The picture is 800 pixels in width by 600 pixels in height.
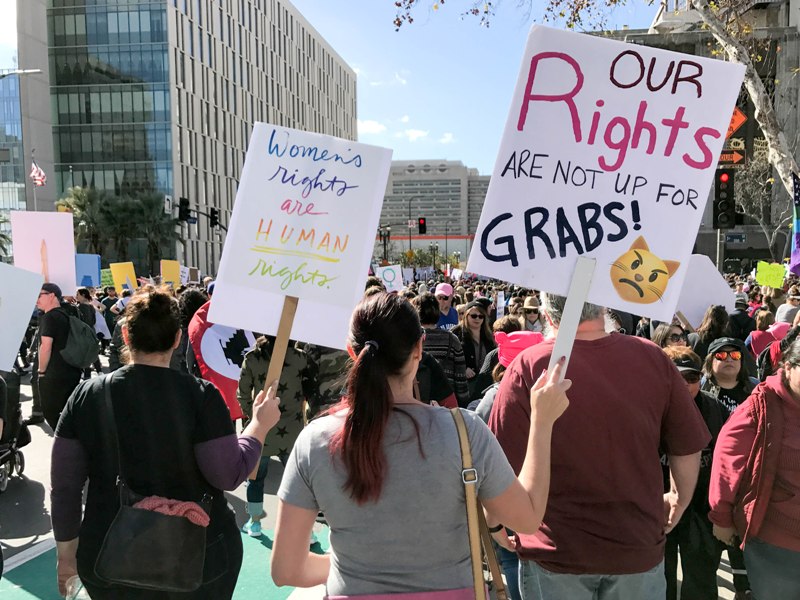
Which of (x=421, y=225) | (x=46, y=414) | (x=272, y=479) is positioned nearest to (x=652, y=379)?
(x=272, y=479)

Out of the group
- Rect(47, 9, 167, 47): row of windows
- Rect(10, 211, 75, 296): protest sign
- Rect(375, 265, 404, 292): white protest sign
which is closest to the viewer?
Rect(10, 211, 75, 296): protest sign

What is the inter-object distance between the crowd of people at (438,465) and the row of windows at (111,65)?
2296 inches

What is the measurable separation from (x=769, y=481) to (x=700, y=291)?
13.8 ft

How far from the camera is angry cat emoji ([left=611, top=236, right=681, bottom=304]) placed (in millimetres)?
2105

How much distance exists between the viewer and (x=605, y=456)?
7.34 feet

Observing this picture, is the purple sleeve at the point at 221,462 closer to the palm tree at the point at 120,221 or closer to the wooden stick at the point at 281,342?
the wooden stick at the point at 281,342

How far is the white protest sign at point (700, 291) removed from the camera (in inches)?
254

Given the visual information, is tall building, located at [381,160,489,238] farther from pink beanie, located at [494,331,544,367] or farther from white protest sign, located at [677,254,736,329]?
pink beanie, located at [494,331,544,367]

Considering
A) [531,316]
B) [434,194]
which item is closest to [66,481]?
[531,316]

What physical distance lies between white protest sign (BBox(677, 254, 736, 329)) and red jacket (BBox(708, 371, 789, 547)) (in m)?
3.91

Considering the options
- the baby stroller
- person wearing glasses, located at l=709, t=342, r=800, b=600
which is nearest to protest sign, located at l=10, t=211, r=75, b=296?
the baby stroller

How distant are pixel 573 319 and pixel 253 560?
3381mm

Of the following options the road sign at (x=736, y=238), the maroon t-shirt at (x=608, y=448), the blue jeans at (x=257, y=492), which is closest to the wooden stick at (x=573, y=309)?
the maroon t-shirt at (x=608, y=448)

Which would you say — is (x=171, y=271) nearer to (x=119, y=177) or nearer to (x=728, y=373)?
(x=728, y=373)
